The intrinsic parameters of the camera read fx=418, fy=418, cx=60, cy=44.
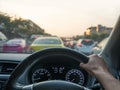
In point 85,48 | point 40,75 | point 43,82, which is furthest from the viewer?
point 85,48

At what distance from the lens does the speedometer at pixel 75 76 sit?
3.10 metres

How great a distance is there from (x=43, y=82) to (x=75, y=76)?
71 cm

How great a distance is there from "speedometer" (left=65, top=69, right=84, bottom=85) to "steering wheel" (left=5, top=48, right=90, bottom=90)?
359mm

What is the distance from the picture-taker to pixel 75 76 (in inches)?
124

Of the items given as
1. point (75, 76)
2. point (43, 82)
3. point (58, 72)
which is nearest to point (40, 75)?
point (58, 72)

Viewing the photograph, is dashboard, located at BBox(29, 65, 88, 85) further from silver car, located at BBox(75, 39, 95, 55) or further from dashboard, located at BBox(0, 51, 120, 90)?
silver car, located at BBox(75, 39, 95, 55)

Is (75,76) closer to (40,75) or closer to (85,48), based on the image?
(40,75)

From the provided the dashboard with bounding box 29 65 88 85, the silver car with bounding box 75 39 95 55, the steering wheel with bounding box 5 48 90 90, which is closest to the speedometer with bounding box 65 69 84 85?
the dashboard with bounding box 29 65 88 85

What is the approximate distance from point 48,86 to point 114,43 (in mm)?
670

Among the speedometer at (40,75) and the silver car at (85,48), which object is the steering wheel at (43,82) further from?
the silver car at (85,48)

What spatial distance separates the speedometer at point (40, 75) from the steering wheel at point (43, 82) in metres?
0.33

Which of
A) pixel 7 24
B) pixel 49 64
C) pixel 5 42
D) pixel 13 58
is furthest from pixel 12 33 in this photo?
pixel 49 64

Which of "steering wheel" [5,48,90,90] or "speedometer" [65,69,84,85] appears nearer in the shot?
"steering wheel" [5,48,90,90]

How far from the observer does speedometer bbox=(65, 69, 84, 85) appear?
3.10m
